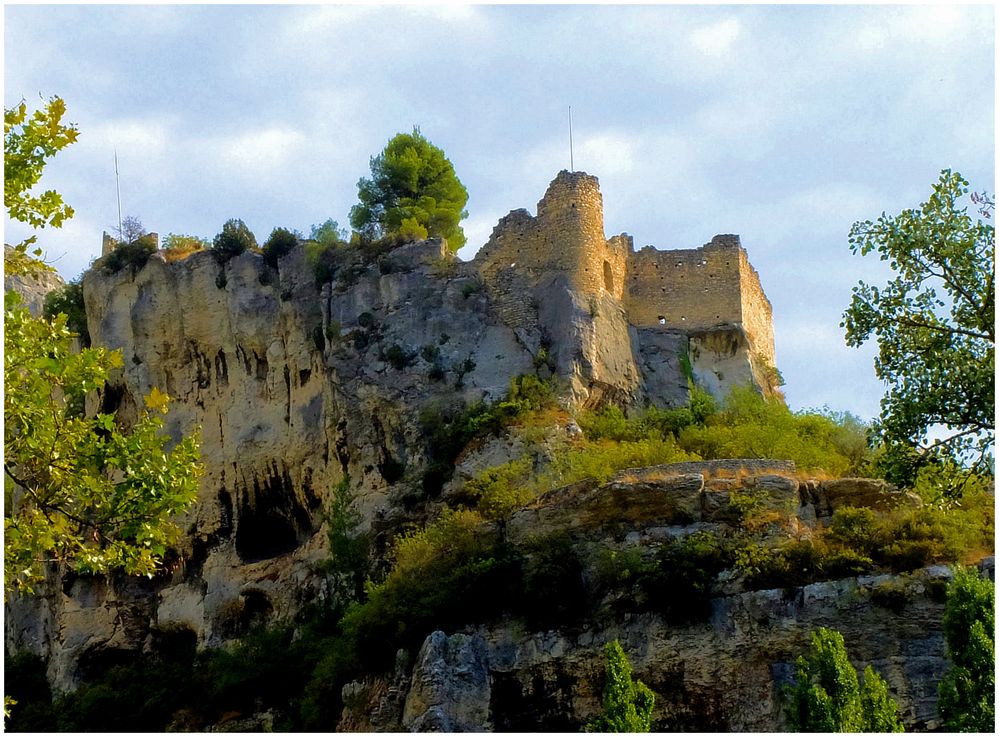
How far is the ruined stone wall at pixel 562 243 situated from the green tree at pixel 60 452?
19717mm

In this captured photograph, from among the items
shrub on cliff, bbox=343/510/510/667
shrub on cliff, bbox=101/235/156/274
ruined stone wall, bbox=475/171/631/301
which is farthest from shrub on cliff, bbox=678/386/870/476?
shrub on cliff, bbox=101/235/156/274

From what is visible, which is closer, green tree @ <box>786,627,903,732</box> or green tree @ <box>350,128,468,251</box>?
green tree @ <box>786,627,903,732</box>

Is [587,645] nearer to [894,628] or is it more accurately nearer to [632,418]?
[894,628]

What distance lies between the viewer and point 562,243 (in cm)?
3706

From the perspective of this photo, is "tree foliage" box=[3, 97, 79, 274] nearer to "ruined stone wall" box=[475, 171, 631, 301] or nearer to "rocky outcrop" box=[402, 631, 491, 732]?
"rocky outcrop" box=[402, 631, 491, 732]

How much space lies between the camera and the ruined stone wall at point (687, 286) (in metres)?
38.0

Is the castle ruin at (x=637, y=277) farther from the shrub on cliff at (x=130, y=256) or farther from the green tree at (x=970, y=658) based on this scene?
the green tree at (x=970, y=658)

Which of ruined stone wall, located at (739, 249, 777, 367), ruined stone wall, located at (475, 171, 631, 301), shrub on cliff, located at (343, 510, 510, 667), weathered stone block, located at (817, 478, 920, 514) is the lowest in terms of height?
shrub on cliff, located at (343, 510, 510, 667)

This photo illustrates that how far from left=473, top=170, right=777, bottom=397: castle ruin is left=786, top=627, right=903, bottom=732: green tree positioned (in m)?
15.5

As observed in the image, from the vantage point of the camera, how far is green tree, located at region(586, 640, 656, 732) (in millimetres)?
22094

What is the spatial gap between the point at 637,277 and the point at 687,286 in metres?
1.11

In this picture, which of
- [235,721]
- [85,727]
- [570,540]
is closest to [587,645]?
[570,540]

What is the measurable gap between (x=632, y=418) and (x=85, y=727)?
40.5ft

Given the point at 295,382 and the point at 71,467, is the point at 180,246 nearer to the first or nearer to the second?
the point at 295,382
